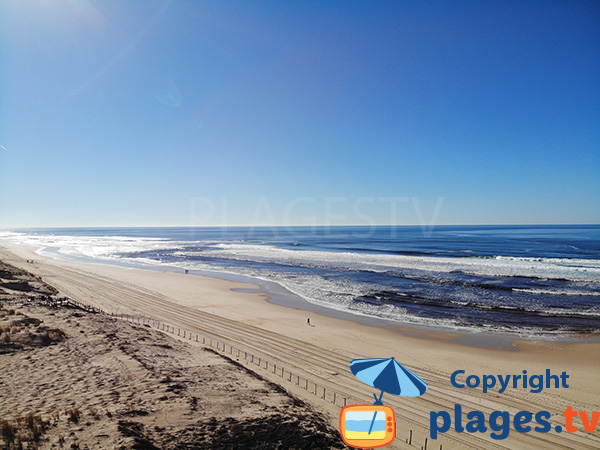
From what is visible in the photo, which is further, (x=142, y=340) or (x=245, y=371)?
(x=142, y=340)

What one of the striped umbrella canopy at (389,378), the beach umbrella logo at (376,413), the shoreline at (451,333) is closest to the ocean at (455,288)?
the shoreline at (451,333)

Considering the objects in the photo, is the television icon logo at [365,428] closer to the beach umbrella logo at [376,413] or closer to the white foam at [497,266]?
the beach umbrella logo at [376,413]

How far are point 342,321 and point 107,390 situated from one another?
634 inches

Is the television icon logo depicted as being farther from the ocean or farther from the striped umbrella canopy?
the ocean

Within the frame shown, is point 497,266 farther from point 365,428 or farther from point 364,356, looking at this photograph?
point 365,428

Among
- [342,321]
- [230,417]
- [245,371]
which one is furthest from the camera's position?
[342,321]

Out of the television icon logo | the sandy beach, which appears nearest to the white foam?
the sandy beach

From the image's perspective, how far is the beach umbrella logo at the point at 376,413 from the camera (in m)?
6.05

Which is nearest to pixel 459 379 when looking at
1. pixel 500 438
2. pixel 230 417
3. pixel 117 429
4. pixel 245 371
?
pixel 500 438

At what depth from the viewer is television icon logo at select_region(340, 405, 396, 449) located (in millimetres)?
5984

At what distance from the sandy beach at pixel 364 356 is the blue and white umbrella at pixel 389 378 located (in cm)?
262

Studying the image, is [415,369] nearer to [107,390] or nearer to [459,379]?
[459,379]

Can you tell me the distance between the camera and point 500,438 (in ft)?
32.4

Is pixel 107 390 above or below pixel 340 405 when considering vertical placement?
above
